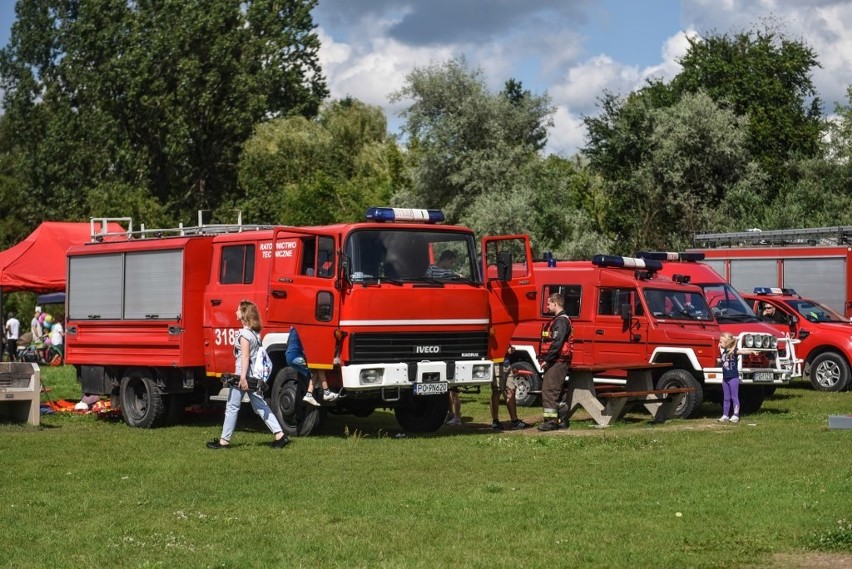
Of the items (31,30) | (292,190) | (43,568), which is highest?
(31,30)

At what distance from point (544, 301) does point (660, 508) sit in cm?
1189

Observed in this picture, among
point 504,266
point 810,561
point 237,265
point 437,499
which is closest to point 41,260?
point 237,265

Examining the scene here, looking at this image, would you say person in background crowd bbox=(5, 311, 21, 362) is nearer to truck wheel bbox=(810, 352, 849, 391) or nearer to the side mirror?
truck wheel bbox=(810, 352, 849, 391)

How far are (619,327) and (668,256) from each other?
3.24m

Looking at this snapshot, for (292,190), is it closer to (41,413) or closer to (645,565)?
(41,413)

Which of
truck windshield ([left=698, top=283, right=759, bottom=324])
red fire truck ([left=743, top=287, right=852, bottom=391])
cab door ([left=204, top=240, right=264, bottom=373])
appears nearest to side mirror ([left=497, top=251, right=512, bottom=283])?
cab door ([left=204, top=240, right=264, bottom=373])

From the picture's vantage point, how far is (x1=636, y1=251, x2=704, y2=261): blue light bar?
912 inches

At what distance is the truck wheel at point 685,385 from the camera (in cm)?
1988

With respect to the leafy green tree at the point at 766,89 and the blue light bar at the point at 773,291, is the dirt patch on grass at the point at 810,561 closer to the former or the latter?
the blue light bar at the point at 773,291

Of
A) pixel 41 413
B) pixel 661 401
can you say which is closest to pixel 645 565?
pixel 661 401

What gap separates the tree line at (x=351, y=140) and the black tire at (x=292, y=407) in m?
27.8

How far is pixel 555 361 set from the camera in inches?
715

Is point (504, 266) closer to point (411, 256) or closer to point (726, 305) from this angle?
point (411, 256)

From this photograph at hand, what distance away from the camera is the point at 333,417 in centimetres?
2106
